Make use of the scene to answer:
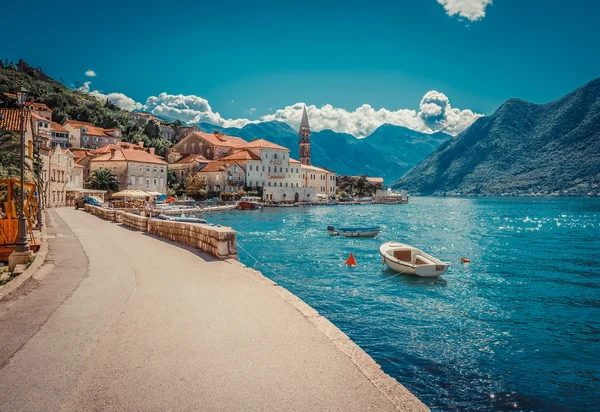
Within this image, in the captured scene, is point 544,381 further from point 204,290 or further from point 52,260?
point 52,260

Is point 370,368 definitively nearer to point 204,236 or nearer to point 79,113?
point 204,236

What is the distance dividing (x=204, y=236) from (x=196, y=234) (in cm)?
94

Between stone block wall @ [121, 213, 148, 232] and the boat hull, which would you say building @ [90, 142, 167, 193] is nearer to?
the boat hull

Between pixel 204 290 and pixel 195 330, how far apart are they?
8.94 ft

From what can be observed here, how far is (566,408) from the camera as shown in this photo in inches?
304

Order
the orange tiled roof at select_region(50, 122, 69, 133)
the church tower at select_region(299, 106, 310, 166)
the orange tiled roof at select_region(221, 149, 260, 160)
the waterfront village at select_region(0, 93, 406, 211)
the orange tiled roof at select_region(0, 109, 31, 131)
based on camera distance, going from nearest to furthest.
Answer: the orange tiled roof at select_region(0, 109, 31, 131) → the waterfront village at select_region(0, 93, 406, 211) → the orange tiled roof at select_region(50, 122, 69, 133) → the orange tiled roof at select_region(221, 149, 260, 160) → the church tower at select_region(299, 106, 310, 166)

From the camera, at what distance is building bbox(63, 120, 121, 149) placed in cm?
10212

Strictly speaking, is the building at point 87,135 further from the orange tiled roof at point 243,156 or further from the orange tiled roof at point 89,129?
the orange tiled roof at point 243,156

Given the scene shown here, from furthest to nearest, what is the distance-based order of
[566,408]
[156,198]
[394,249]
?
[156,198], [394,249], [566,408]

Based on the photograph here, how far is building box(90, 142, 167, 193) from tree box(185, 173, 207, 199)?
185 inches

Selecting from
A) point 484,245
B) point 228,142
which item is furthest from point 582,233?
point 228,142

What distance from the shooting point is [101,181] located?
71.2 meters

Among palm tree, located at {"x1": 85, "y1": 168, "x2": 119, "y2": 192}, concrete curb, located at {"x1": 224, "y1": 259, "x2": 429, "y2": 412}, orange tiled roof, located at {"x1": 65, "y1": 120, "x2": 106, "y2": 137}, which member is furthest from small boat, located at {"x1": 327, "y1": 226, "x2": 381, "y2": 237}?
orange tiled roof, located at {"x1": 65, "y1": 120, "x2": 106, "y2": 137}

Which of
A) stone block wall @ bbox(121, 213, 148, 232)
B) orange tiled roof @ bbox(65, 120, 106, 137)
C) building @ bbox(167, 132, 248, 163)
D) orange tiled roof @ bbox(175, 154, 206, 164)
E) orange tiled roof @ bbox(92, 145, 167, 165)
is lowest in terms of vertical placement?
stone block wall @ bbox(121, 213, 148, 232)
